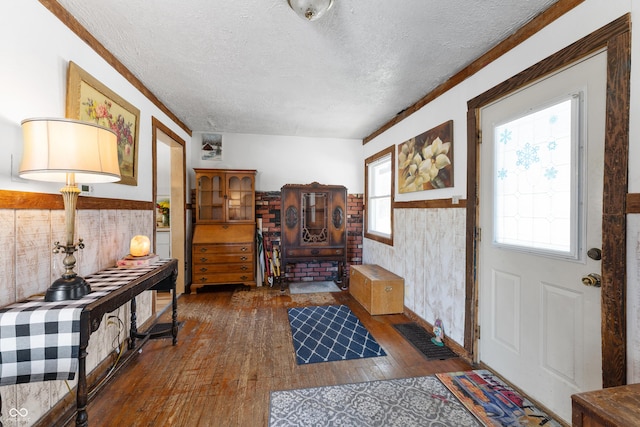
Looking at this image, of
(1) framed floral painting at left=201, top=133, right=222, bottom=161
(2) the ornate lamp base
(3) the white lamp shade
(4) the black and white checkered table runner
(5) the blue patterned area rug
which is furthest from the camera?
(1) framed floral painting at left=201, top=133, right=222, bottom=161

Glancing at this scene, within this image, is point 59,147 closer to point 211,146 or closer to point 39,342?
point 39,342

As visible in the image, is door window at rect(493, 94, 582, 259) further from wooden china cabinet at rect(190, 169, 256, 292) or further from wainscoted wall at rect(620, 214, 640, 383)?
wooden china cabinet at rect(190, 169, 256, 292)

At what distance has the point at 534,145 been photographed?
1.76 meters

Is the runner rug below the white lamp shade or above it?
below

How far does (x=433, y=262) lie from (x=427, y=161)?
3.51 feet

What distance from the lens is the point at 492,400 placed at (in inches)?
69.9

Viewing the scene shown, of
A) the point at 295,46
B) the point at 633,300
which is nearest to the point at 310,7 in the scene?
the point at 295,46

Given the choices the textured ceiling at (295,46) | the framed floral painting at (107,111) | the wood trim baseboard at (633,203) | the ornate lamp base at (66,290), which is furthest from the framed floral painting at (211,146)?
the wood trim baseboard at (633,203)

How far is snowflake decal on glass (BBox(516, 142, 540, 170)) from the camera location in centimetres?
176

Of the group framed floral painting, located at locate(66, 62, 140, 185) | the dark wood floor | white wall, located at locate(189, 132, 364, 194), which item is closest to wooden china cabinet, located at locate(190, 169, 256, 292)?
white wall, located at locate(189, 132, 364, 194)

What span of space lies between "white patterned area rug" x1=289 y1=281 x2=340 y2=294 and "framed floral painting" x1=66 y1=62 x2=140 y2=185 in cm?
263

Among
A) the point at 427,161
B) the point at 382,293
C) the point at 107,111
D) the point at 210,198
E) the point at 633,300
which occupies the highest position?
the point at 107,111

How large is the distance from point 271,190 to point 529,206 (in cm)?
356

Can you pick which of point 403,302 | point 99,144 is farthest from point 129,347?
point 403,302
